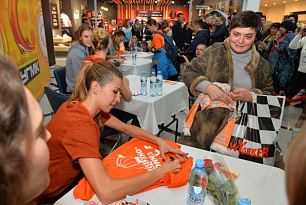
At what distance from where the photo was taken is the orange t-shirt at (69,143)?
1.03 metres

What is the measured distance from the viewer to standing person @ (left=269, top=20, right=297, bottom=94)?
13.9 feet

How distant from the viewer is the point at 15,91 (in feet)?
1.38

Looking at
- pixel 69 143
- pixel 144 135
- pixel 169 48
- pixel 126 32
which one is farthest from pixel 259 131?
pixel 126 32

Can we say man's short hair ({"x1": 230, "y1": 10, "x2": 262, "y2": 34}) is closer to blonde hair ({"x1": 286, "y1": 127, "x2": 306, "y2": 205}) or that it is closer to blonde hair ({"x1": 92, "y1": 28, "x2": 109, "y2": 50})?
blonde hair ({"x1": 286, "y1": 127, "x2": 306, "y2": 205})

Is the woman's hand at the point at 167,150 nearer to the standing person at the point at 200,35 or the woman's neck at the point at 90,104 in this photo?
the woman's neck at the point at 90,104

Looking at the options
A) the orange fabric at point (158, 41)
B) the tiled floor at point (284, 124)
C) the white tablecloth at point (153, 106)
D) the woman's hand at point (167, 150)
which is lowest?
the tiled floor at point (284, 124)

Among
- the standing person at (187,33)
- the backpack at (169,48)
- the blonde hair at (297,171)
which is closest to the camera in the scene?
the blonde hair at (297,171)

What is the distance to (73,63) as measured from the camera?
3.14 meters

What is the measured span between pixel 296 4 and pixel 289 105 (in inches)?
557

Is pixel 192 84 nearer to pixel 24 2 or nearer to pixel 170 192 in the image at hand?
→ pixel 170 192

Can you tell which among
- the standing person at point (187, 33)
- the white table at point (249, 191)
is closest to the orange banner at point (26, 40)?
the white table at point (249, 191)

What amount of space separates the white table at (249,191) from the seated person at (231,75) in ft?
1.31

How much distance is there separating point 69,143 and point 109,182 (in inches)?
10.7

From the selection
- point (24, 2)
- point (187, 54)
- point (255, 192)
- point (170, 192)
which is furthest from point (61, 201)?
point (187, 54)
